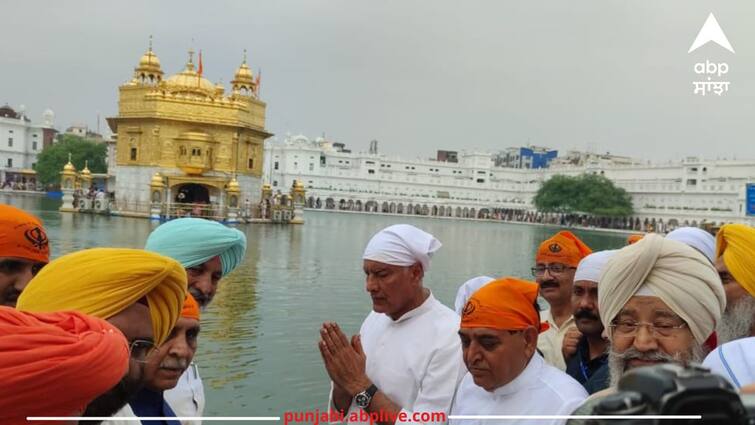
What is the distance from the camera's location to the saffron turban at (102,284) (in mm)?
1616

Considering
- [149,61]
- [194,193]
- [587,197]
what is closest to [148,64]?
[149,61]

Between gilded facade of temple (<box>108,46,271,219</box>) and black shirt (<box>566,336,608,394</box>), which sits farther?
gilded facade of temple (<box>108,46,271,219</box>)

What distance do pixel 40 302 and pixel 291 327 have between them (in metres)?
7.24

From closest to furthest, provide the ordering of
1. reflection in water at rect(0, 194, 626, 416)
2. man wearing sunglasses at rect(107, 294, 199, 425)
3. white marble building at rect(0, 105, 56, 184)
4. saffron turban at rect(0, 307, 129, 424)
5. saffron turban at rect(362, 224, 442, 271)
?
saffron turban at rect(0, 307, 129, 424) → man wearing sunglasses at rect(107, 294, 199, 425) → saffron turban at rect(362, 224, 442, 271) → reflection in water at rect(0, 194, 626, 416) → white marble building at rect(0, 105, 56, 184)

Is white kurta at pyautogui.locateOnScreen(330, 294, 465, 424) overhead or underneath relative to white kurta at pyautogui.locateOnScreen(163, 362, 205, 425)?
overhead

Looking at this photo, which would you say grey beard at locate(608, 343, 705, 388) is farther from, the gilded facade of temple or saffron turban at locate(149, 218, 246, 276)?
the gilded facade of temple

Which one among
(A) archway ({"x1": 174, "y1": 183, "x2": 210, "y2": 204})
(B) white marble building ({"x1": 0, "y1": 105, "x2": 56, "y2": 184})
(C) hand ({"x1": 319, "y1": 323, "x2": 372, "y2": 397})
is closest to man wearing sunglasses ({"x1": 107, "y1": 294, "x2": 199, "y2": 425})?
(C) hand ({"x1": 319, "y1": 323, "x2": 372, "y2": 397})

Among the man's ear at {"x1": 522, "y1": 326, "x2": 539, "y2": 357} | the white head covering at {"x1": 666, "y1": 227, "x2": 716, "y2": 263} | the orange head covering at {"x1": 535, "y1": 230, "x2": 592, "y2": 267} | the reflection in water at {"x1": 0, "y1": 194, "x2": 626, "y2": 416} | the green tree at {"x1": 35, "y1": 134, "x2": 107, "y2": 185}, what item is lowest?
the reflection in water at {"x1": 0, "y1": 194, "x2": 626, "y2": 416}

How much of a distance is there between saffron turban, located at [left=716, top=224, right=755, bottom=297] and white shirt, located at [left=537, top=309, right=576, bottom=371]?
910mm

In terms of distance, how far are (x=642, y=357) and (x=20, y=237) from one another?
Result: 235 centimetres

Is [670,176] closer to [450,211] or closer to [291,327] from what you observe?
[450,211]

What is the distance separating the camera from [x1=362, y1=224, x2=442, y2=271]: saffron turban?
278cm

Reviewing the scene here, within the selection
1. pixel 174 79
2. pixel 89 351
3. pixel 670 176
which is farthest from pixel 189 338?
pixel 670 176

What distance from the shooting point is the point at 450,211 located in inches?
2891
